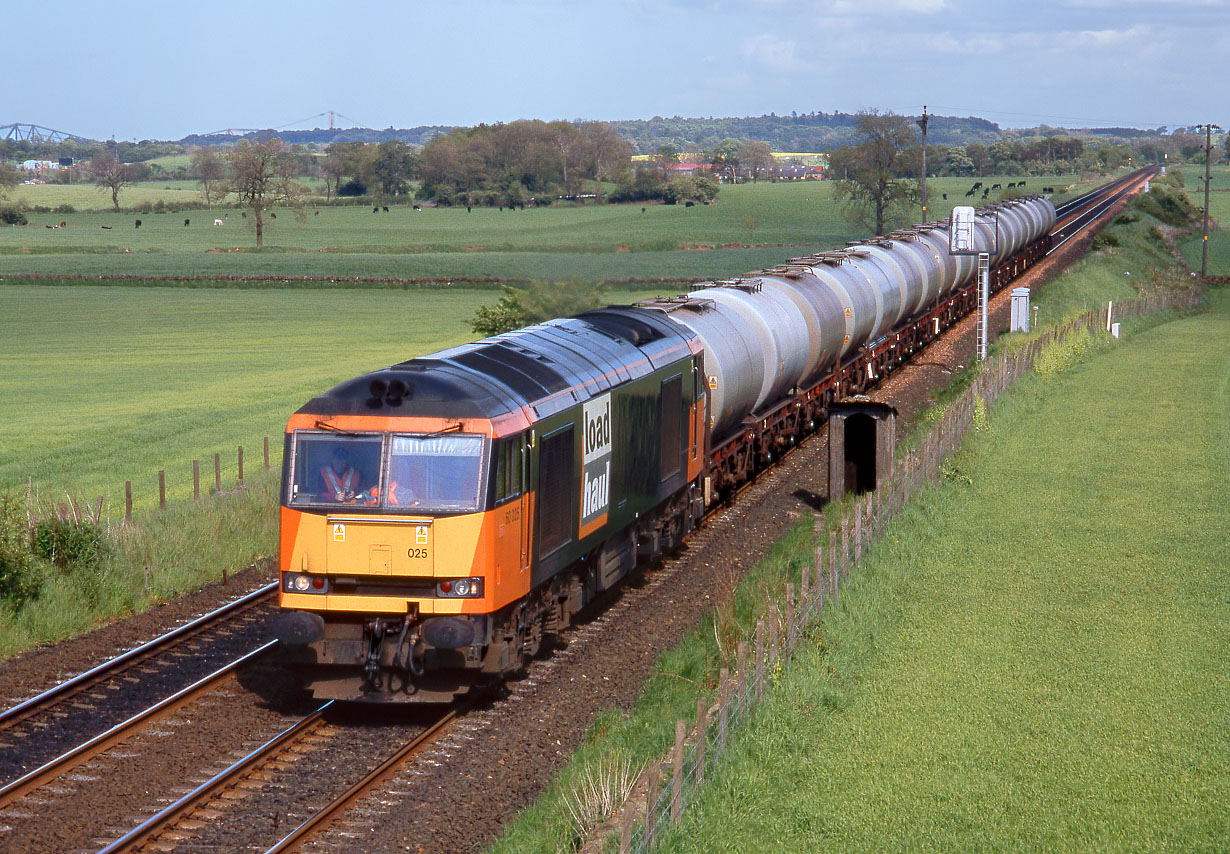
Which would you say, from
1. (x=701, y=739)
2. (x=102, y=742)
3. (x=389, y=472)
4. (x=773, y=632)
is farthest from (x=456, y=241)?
(x=701, y=739)

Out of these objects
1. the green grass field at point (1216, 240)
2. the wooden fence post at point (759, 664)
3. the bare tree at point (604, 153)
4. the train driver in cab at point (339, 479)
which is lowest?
the wooden fence post at point (759, 664)

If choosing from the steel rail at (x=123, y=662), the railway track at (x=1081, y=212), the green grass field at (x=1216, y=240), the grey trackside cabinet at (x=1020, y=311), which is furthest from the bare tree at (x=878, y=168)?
the steel rail at (x=123, y=662)

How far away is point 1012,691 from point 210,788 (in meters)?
7.76

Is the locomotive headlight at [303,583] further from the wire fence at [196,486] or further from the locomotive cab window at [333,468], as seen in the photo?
the wire fence at [196,486]

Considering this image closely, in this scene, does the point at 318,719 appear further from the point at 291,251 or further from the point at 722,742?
the point at 291,251

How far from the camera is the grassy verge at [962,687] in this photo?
10953 millimetres

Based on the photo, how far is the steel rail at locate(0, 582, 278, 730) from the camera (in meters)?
14.8

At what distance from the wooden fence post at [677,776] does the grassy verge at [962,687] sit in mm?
195

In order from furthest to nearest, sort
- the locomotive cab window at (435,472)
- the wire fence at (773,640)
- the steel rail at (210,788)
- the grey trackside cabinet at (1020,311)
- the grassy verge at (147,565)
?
the grey trackside cabinet at (1020,311) < the grassy verge at (147,565) < the locomotive cab window at (435,472) < the steel rail at (210,788) < the wire fence at (773,640)

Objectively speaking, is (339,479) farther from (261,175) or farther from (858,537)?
(261,175)

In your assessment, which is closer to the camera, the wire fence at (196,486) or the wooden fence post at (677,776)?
the wooden fence post at (677,776)

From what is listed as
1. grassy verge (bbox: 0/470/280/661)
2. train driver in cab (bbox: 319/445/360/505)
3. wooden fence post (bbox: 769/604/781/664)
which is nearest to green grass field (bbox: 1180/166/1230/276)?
grassy verge (bbox: 0/470/280/661)

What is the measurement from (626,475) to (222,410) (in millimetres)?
25923

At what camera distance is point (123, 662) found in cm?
1656
